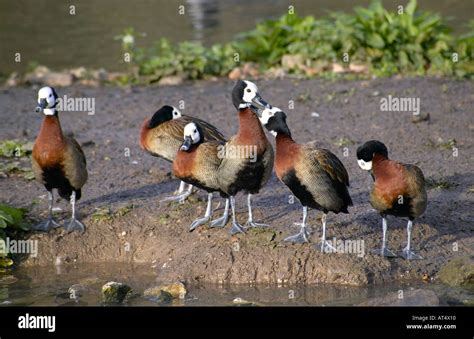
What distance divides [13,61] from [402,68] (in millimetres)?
7213

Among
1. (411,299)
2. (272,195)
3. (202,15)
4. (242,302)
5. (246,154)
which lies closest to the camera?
(411,299)

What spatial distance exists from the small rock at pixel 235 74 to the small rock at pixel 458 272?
7.33 meters

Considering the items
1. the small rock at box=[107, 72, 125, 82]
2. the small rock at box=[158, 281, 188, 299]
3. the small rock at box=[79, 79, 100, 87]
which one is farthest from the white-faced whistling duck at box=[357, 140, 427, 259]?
the small rock at box=[107, 72, 125, 82]

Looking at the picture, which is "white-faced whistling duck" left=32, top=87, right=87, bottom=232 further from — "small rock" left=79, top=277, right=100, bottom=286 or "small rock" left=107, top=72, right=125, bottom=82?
"small rock" left=107, top=72, right=125, bottom=82

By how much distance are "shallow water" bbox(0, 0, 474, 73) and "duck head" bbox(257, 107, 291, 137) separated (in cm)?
834

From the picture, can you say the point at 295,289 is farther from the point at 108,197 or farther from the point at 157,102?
the point at 157,102

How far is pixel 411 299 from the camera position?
759 centimetres

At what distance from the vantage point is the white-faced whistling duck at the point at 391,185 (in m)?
8.40

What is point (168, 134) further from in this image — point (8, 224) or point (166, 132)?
point (8, 224)

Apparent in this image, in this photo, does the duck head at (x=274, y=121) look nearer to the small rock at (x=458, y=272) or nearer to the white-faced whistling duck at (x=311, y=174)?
the white-faced whistling duck at (x=311, y=174)

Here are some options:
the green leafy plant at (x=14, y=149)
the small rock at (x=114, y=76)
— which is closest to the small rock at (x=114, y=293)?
the green leafy plant at (x=14, y=149)

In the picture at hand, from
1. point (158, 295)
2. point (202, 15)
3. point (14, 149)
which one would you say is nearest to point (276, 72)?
point (14, 149)

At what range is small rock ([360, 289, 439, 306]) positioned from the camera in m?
7.57

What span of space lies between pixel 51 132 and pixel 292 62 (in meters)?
6.68
